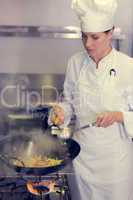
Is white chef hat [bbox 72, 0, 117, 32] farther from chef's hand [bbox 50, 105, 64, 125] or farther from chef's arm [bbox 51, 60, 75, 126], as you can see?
chef's hand [bbox 50, 105, 64, 125]

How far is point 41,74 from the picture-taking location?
2.49m

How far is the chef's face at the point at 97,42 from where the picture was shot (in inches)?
63.7

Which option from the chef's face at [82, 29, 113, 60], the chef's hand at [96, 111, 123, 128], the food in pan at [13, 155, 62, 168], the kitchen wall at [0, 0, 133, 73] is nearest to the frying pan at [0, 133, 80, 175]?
the food in pan at [13, 155, 62, 168]

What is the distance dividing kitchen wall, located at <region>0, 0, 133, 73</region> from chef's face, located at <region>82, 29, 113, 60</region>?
0.81 m

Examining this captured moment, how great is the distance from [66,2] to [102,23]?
86cm

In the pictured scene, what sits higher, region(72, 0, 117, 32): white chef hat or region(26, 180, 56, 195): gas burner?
region(72, 0, 117, 32): white chef hat

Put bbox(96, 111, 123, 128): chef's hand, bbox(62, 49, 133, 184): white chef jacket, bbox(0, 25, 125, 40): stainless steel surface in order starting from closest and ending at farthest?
bbox(96, 111, 123, 128): chef's hand < bbox(62, 49, 133, 184): white chef jacket < bbox(0, 25, 125, 40): stainless steel surface

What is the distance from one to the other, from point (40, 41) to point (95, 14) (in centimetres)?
87

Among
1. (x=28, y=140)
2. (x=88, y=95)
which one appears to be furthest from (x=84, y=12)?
(x=28, y=140)

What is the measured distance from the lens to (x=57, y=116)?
67.9 inches

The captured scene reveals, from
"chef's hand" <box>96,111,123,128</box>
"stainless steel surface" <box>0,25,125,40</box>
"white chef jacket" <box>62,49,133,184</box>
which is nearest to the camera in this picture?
"chef's hand" <box>96,111,123,128</box>

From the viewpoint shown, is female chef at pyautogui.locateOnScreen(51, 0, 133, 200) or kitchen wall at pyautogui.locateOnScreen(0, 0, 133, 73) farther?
kitchen wall at pyautogui.locateOnScreen(0, 0, 133, 73)

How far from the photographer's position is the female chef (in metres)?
1.63

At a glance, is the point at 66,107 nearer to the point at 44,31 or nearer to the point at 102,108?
the point at 102,108
